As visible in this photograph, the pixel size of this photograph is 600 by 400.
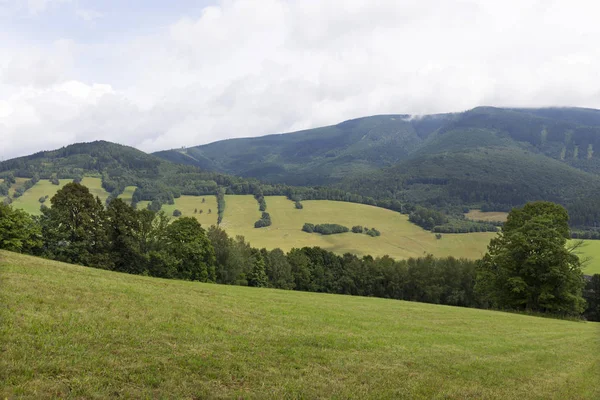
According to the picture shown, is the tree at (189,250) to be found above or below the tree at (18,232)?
below

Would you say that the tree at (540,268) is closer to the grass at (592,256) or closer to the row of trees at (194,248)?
the row of trees at (194,248)

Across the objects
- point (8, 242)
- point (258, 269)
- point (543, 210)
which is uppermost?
point (543, 210)

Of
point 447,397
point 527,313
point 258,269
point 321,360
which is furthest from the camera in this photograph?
point 258,269

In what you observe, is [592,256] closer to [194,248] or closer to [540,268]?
[540,268]

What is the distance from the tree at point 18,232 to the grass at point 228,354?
92.0 ft

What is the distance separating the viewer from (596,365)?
21.4 m

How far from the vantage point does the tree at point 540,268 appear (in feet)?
170

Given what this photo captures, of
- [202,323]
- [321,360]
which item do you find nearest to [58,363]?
[202,323]

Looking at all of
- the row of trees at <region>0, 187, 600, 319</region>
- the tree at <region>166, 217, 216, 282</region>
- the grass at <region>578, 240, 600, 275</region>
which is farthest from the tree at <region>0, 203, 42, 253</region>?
the grass at <region>578, 240, 600, 275</region>

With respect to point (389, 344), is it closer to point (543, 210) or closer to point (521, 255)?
point (521, 255)

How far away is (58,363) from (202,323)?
775 centimetres

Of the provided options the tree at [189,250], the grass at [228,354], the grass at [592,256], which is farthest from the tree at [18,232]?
the grass at [592,256]

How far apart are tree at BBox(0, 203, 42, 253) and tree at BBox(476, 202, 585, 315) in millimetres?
67109

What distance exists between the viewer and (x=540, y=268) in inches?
2099
